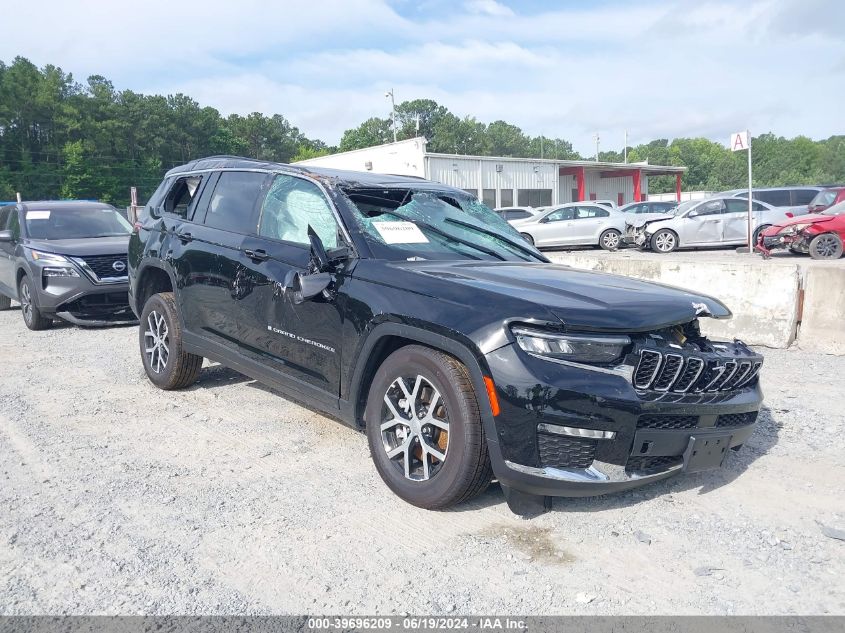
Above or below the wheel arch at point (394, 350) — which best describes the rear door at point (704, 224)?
above

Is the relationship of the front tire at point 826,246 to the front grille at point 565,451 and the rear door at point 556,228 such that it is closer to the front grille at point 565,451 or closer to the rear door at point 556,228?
the rear door at point 556,228

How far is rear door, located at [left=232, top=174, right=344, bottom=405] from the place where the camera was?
4145 millimetres

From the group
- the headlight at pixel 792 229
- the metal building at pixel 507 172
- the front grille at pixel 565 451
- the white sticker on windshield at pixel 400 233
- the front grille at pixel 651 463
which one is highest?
the metal building at pixel 507 172

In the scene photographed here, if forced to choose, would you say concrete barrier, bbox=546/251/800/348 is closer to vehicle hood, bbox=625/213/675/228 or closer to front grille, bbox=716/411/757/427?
front grille, bbox=716/411/757/427

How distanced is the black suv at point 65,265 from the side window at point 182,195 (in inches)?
142

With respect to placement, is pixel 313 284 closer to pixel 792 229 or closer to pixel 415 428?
pixel 415 428

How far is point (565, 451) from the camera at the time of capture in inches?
126

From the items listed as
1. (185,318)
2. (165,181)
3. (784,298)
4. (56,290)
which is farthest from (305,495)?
(56,290)

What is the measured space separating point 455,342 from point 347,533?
41.6 inches

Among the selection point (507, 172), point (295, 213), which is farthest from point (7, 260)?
point (507, 172)

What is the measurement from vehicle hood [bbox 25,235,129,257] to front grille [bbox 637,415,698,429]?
24.9 ft

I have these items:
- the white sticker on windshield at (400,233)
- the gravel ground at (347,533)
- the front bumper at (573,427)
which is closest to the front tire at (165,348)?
the gravel ground at (347,533)

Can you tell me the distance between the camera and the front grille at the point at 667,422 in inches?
127

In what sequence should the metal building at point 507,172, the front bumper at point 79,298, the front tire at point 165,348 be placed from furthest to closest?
the metal building at point 507,172 → the front bumper at point 79,298 → the front tire at point 165,348
